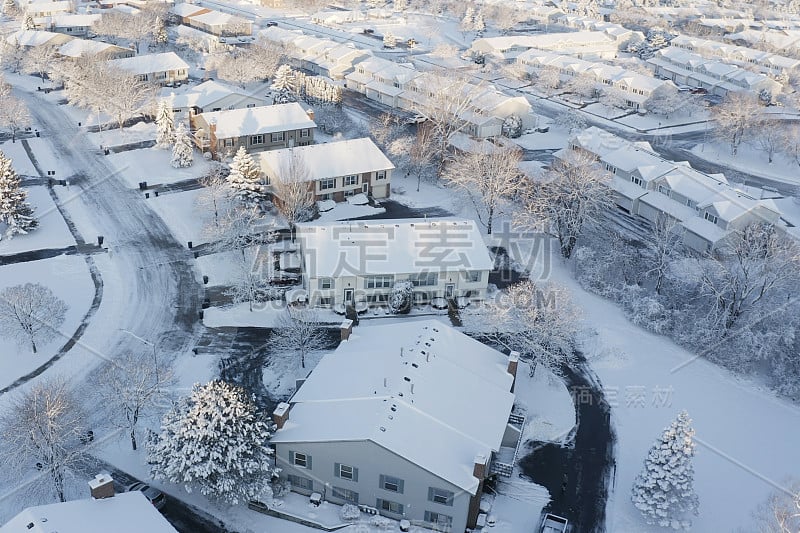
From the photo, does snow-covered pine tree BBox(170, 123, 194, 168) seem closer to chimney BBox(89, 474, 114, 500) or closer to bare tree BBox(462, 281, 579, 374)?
bare tree BBox(462, 281, 579, 374)

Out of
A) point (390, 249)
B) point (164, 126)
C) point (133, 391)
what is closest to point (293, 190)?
point (390, 249)

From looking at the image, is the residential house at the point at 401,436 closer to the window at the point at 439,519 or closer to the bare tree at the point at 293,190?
the window at the point at 439,519

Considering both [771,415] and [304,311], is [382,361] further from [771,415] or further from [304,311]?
[771,415]

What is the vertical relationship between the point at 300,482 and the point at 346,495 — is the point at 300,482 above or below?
above

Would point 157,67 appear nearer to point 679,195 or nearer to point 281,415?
point 679,195

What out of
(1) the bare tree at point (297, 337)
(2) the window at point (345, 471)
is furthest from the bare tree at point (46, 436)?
(1) the bare tree at point (297, 337)

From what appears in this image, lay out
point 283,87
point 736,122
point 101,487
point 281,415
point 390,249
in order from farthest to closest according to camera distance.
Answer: point 283,87
point 736,122
point 390,249
point 281,415
point 101,487
